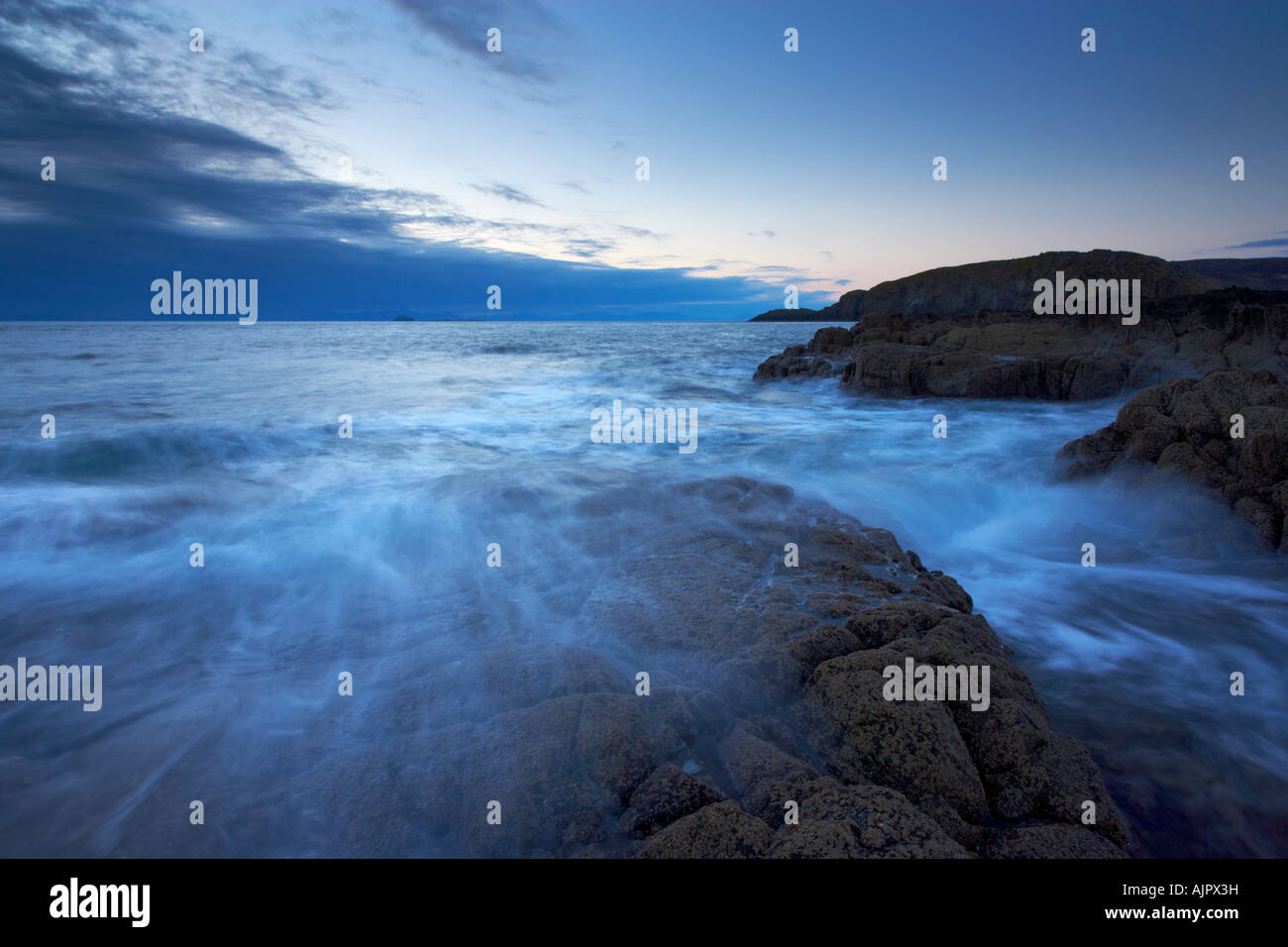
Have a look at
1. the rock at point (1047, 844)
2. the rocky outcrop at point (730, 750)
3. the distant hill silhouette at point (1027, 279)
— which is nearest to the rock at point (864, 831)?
the rocky outcrop at point (730, 750)

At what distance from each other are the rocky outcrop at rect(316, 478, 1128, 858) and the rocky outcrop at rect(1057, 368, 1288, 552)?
542 centimetres

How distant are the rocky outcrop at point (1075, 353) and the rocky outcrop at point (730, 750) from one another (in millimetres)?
15471

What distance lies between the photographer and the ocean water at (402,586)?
11.5 feet

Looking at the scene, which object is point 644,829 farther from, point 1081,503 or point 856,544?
point 1081,503

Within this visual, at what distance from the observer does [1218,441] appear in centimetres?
792

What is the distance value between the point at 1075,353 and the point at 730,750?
22461 millimetres

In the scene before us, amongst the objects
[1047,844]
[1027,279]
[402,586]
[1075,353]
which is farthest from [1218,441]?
[1027,279]

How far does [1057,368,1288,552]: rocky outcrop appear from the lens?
7.18 meters

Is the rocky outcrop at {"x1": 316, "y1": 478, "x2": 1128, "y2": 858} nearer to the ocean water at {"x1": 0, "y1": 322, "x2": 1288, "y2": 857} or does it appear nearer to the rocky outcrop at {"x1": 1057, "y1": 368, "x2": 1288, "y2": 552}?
A: the ocean water at {"x1": 0, "y1": 322, "x2": 1288, "y2": 857}

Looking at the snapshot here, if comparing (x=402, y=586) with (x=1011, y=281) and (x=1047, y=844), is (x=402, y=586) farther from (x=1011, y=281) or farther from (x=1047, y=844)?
(x=1011, y=281)

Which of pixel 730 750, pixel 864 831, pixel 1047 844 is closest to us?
pixel 864 831

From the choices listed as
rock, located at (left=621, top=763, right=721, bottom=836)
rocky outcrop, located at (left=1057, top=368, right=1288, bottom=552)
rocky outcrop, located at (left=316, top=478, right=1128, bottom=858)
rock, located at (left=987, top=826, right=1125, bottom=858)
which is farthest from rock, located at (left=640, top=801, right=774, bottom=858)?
rocky outcrop, located at (left=1057, top=368, right=1288, bottom=552)
